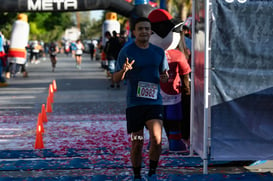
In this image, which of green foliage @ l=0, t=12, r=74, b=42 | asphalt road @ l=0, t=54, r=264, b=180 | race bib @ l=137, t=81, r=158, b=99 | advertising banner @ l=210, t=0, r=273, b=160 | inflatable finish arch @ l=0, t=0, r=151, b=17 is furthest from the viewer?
green foliage @ l=0, t=12, r=74, b=42

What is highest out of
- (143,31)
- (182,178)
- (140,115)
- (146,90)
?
(143,31)

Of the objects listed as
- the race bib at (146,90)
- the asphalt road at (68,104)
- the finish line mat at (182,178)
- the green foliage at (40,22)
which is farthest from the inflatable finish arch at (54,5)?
the green foliage at (40,22)

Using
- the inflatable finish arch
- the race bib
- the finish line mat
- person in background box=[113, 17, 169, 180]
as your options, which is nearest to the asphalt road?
the finish line mat

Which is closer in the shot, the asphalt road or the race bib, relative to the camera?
the race bib

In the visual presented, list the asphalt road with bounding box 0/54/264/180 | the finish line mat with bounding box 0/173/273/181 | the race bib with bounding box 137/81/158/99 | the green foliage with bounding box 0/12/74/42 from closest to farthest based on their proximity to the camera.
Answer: the race bib with bounding box 137/81/158/99, the finish line mat with bounding box 0/173/273/181, the asphalt road with bounding box 0/54/264/180, the green foliage with bounding box 0/12/74/42

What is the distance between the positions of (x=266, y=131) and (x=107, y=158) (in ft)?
8.03

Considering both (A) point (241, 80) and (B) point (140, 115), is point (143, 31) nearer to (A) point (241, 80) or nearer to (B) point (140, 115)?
(B) point (140, 115)

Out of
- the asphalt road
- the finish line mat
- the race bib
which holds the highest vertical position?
the race bib

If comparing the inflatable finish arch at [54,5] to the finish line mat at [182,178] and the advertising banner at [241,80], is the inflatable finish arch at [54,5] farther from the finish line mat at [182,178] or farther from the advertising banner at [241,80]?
the advertising banner at [241,80]

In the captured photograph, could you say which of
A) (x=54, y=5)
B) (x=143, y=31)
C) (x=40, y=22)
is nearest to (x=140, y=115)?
(x=143, y=31)

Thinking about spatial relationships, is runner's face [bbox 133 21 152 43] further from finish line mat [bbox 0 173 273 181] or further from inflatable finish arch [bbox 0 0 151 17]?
inflatable finish arch [bbox 0 0 151 17]

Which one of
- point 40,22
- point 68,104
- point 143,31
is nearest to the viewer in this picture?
point 143,31

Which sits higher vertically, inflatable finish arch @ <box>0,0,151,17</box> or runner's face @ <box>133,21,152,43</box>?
inflatable finish arch @ <box>0,0,151,17</box>

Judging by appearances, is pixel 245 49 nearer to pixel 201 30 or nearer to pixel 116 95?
pixel 201 30
